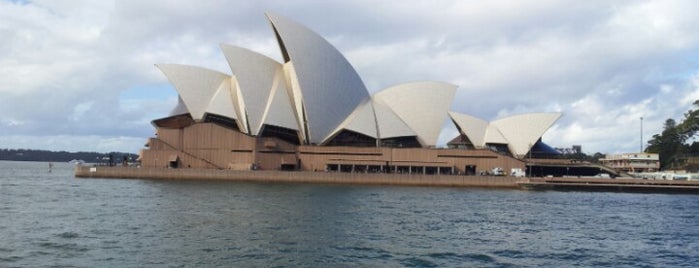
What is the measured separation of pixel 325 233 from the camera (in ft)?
73.5

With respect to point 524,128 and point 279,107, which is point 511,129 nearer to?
point 524,128

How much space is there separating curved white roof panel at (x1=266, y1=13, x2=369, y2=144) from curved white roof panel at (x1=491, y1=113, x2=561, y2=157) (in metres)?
16.7

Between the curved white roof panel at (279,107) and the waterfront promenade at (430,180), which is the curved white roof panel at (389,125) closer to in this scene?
the waterfront promenade at (430,180)

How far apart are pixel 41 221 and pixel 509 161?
157 ft

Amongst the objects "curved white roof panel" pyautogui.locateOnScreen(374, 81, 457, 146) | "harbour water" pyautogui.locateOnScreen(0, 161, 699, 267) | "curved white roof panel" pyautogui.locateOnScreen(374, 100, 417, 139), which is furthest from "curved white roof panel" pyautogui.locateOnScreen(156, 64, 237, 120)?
"harbour water" pyautogui.locateOnScreen(0, 161, 699, 267)

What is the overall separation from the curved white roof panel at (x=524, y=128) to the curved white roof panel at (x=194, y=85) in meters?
29.4

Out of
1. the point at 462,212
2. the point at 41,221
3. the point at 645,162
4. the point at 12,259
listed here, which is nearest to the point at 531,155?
the point at 645,162

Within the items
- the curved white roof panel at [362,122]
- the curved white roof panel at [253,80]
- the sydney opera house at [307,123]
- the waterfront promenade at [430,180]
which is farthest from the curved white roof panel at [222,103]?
the curved white roof panel at [362,122]

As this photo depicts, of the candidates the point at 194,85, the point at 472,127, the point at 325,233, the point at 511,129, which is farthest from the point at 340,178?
the point at 325,233

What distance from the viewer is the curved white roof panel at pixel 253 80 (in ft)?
194

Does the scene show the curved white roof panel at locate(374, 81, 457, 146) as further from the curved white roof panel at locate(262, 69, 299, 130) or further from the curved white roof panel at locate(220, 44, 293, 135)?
the curved white roof panel at locate(220, 44, 293, 135)

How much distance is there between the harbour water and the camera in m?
17.8

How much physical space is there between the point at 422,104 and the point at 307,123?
12.9m

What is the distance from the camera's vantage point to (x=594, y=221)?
2928cm
